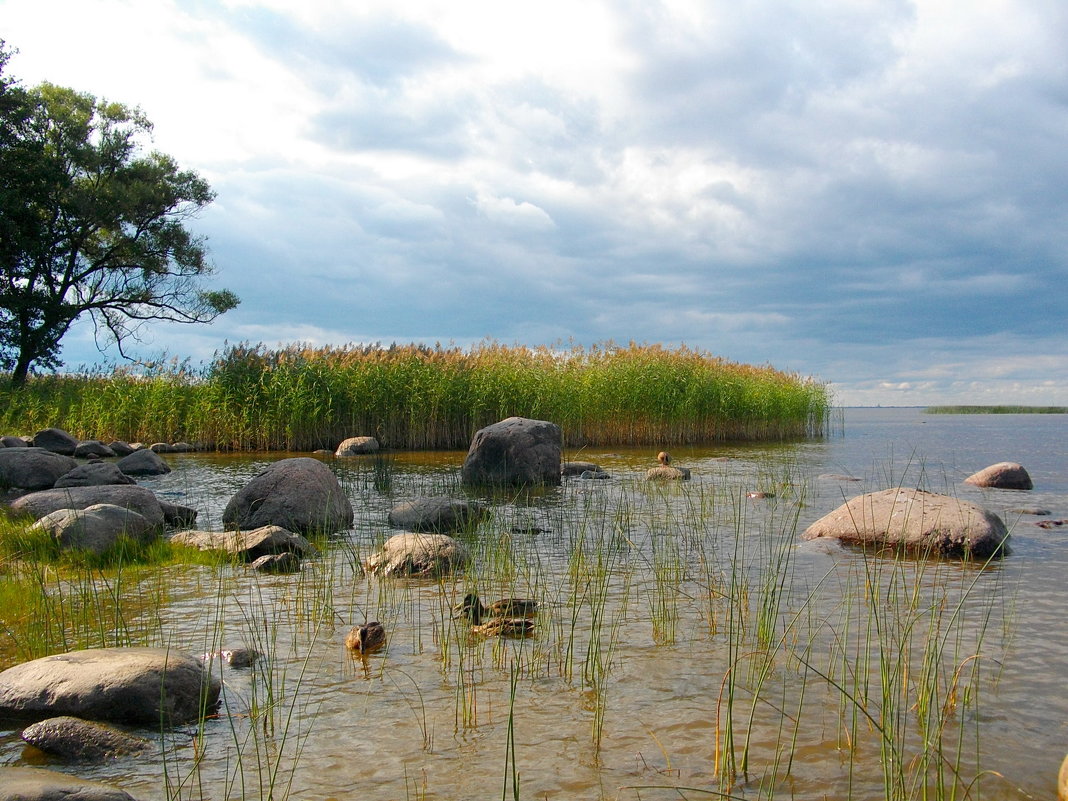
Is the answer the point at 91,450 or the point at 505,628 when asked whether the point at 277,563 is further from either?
the point at 91,450

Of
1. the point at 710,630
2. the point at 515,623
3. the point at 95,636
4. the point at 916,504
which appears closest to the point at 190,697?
the point at 95,636

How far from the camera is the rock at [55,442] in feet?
58.9

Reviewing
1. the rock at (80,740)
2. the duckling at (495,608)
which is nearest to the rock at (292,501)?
the duckling at (495,608)

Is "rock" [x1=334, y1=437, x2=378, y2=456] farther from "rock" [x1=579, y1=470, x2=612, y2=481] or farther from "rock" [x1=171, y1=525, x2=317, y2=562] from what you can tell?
"rock" [x1=171, y1=525, x2=317, y2=562]

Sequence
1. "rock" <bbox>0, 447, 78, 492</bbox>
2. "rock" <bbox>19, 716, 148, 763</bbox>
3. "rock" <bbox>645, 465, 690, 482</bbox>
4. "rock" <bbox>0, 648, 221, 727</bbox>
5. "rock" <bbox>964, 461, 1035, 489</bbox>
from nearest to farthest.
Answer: "rock" <bbox>19, 716, 148, 763</bbox>
"rock" <bbox>0, 648, 221, 727</bbox>
"rock" <bbox>0, 447, 78, 492</bbox>
"rock" <bbox>964, 461, 1035, 489</bbox>
"rock" <bbox>645, 465, 690, 482</bbox>

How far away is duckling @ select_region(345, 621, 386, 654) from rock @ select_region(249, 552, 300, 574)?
2250 millimetres

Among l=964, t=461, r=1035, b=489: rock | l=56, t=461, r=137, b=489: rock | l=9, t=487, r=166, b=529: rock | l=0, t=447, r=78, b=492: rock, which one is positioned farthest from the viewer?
l=964, t=461, r=1035, b=489: rock

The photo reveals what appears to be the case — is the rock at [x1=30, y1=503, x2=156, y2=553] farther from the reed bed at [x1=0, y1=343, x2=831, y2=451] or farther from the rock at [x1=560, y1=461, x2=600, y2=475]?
the reed bed at [x1=0, y1=343, x2=831, y2=451]

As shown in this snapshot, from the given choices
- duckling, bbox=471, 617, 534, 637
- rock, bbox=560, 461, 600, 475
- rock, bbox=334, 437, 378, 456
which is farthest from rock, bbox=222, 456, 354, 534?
rock, bbox=334, 437, 378, 456

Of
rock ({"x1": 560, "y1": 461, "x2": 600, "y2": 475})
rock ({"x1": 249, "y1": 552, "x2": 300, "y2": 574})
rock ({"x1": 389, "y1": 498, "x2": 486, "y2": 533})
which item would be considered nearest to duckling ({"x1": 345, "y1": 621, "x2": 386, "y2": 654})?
rock ({"x1": 249, "y1": 552, "x2": 300, "y2": 574})

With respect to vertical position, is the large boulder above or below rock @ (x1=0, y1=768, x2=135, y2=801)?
above

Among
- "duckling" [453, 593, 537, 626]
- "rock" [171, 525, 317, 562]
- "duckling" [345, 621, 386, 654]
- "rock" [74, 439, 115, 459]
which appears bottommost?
"duckling" [345, 621, 386, 654]

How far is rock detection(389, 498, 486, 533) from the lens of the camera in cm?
886

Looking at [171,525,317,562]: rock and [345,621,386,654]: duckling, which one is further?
[171,525,317,562]: rock
